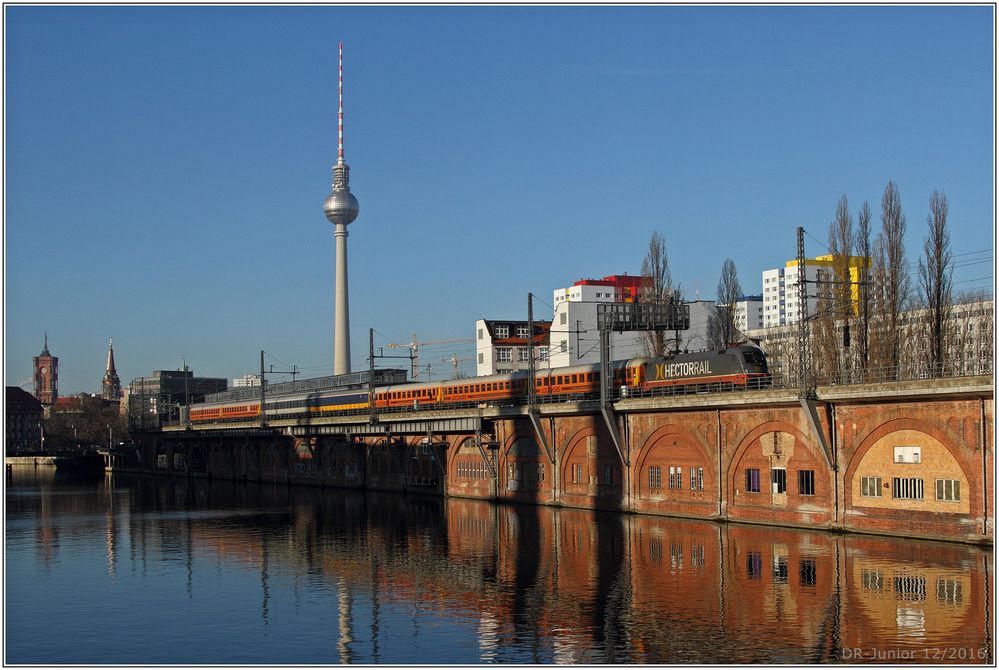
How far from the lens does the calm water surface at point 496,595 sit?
109 feet

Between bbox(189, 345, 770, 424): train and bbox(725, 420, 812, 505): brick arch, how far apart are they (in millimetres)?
3362

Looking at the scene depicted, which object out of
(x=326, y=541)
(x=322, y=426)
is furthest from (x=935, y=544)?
(x=322, y=426)

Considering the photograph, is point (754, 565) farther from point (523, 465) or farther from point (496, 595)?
point (523, 465)

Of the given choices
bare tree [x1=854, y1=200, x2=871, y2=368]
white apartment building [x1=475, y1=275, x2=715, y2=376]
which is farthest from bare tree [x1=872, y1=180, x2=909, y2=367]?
white apartment building [x1=475, y1=275, x2=715, y2=376]

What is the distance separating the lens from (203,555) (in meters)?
58.4

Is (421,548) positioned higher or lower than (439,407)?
lower

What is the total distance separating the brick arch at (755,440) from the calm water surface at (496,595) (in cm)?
234

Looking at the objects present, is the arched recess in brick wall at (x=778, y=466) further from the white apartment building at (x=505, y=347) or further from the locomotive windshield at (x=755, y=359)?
the white apartment building at (x=505, y=347)

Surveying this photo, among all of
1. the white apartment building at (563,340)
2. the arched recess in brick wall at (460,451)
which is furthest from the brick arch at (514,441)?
the white apartment building at (563,340)

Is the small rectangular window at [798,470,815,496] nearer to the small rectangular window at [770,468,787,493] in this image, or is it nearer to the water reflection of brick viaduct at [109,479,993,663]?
the small rectangular window at [770,468,787,493]

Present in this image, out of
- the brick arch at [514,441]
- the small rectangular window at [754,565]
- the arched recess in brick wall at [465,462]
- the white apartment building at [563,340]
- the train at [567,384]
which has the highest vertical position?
the white apartment building at [563,340]

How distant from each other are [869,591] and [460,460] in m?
52.4

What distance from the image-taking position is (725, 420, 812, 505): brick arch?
193 ft

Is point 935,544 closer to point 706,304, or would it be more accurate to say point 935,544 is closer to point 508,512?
point 508,512
